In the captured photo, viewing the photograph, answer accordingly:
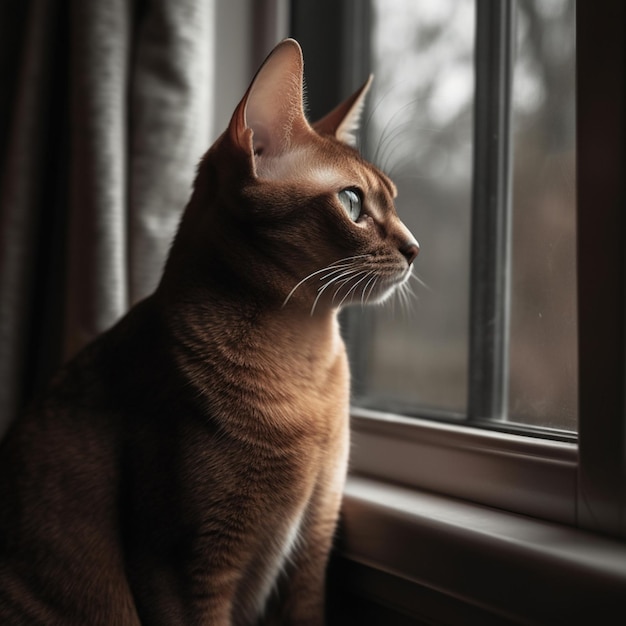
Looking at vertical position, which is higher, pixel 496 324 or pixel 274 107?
pixel 274 107

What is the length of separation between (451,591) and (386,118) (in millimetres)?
802

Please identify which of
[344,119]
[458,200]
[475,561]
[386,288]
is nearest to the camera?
[475,561]

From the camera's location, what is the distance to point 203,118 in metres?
1.24

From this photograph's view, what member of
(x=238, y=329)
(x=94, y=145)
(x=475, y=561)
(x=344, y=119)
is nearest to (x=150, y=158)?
(x=94, y=145)

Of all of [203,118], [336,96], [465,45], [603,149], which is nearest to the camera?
[603,149]

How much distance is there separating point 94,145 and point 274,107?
0.46 m

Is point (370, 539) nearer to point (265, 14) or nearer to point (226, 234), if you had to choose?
point (226, 234)

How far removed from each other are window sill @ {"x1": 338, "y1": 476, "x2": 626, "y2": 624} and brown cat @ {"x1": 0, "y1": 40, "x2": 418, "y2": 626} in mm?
109

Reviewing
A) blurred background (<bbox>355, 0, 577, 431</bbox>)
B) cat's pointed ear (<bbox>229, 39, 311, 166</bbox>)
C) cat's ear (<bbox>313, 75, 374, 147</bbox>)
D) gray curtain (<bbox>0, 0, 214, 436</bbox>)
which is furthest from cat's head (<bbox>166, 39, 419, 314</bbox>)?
gray curtain (<bbox>0, 0, 214, 436</bbox>)

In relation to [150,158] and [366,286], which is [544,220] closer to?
[366,286]

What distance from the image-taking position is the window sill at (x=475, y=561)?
68 centimetres

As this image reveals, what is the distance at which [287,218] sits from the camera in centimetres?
83

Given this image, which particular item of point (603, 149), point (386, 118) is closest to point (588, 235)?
point (603, 149)

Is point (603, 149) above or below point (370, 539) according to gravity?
above
